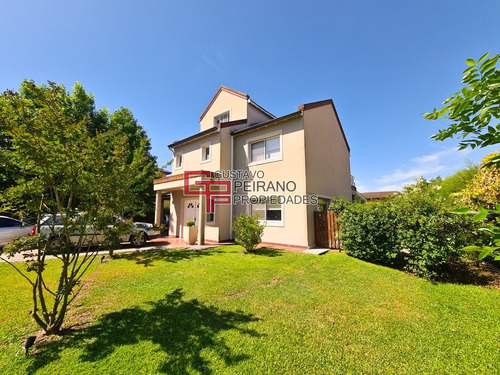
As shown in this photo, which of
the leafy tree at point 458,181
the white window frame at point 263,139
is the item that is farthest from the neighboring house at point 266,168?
the leafy tree at point 458,181

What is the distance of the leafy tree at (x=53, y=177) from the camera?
3.34 metres

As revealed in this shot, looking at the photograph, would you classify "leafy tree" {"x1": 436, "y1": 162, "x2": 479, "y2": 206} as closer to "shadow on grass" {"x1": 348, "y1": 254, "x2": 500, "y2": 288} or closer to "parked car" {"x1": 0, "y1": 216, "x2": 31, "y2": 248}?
"shadow on grass" {"x1": 348, "y1": 254, "x2": 500, "y2": 288}

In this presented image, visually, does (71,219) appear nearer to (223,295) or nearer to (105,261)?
(223,295)

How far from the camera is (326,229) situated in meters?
10.5

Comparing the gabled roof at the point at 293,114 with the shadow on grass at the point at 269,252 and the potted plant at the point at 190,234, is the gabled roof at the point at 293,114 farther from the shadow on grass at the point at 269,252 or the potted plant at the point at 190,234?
the shadow on grass at the point at 269,252

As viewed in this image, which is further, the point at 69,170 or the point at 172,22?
the point at 172,22

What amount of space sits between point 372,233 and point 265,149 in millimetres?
7008

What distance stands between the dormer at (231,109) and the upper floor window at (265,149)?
2651 mm

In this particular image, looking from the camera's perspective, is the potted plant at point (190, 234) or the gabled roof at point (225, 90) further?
the gabled roof at point (225, 90)

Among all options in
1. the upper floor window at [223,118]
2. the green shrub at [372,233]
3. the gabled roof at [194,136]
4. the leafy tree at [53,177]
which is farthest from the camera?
the upper floor window at [223,118]

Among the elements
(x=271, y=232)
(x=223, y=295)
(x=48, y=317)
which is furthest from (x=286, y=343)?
(x=271, y=232)

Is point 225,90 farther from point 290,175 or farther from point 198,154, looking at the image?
point 290,175

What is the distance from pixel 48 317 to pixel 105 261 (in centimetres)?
526

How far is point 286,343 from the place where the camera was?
3.41 metres
